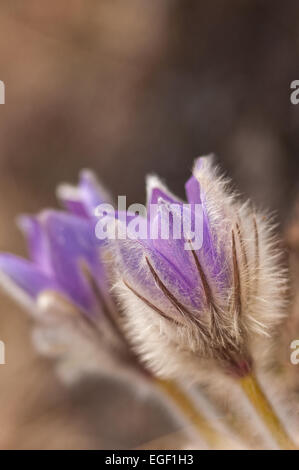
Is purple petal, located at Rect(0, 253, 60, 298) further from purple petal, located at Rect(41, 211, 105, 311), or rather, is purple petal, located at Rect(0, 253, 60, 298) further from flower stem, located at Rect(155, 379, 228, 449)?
flower stem, located at Rect(155, 379, 228, 449)

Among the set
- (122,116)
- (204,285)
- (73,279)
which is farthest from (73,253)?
(122,116)

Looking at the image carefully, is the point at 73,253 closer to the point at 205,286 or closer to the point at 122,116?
the point at 205,286

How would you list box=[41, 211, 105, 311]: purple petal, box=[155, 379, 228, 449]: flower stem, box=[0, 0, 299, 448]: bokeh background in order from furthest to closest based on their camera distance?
1. box=[0, 0, 299, 448]: bokeh background
2. box=[155, 379, 228, 449]: flower stem
3. box=[41, 211, 105, 311]: purple petal

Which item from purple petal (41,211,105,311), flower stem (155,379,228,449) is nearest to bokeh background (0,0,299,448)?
flower stem (155,379,228,449)

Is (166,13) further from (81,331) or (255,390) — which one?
(255,390)

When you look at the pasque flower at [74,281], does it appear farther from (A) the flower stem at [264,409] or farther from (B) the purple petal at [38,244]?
(A) the flower stem at [264,409]
